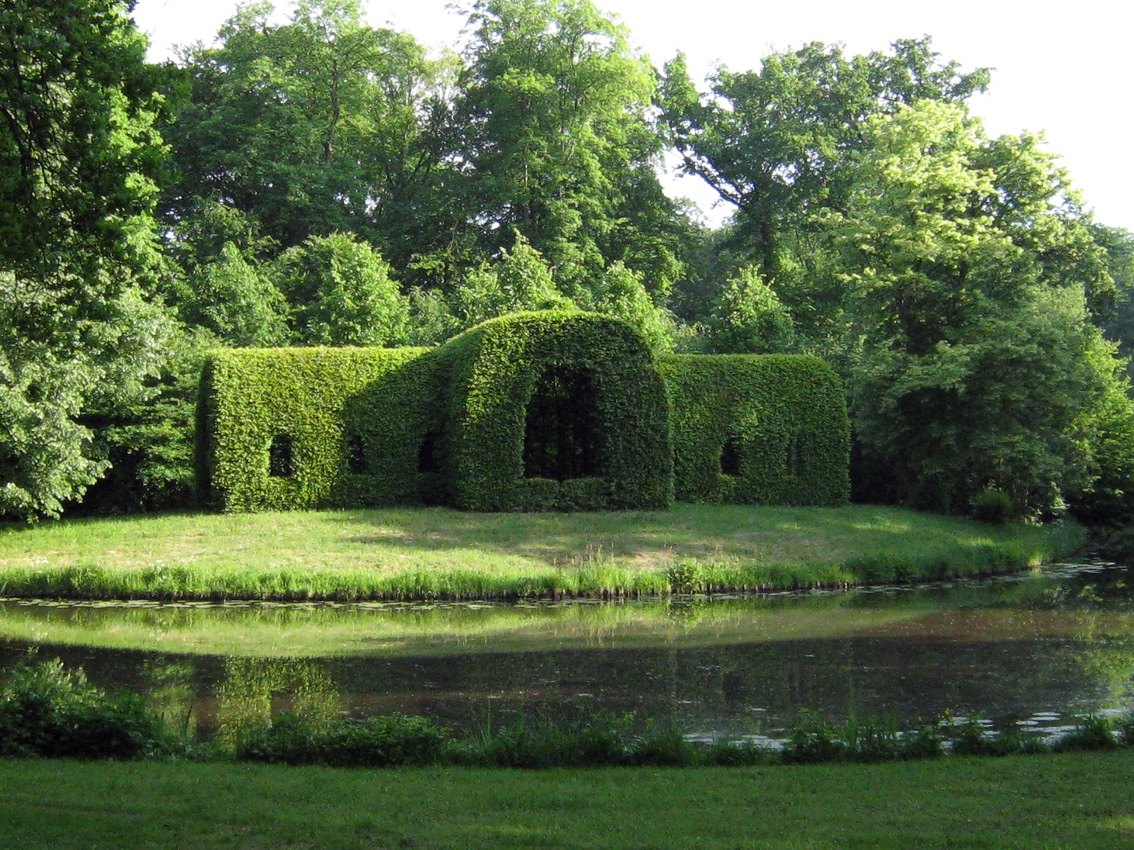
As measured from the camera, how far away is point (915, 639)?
49.9 ft

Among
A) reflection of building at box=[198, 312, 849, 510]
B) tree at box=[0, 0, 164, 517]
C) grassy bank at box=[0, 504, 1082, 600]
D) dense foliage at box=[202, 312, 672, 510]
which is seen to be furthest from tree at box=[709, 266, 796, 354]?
tree at box=[0, 0, 164, 517]

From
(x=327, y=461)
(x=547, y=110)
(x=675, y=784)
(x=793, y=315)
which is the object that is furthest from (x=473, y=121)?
(x=675, y=784)

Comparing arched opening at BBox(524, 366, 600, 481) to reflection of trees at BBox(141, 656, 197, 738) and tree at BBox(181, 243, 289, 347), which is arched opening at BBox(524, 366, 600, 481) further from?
reflection of trees at BBox(141, 656, 197, 738)

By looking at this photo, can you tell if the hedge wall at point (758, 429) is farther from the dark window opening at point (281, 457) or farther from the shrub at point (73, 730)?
the shrub at point (73, 730)

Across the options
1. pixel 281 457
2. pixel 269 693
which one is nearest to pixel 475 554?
pixel 281 457

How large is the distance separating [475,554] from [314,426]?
7.38 meters

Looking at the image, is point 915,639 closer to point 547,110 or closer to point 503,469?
point 503,469

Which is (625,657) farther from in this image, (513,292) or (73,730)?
(513,292)

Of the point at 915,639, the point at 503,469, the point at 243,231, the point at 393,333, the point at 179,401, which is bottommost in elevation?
the point at 915,639

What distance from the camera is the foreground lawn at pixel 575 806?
18.9ft

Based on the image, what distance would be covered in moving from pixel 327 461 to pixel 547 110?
21.0 m

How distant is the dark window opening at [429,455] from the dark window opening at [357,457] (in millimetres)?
1291

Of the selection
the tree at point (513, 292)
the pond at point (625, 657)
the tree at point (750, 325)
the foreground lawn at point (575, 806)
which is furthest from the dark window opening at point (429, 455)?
the foreground lawn at point (575, 806)

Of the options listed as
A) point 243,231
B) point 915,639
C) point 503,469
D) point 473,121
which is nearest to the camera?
point 915,639
